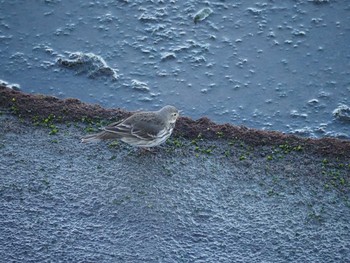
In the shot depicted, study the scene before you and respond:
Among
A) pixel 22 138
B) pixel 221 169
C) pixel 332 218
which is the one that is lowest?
pixel 332 218

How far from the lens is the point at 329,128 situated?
8.70m

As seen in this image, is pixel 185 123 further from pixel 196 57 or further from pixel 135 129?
pixel 196 57

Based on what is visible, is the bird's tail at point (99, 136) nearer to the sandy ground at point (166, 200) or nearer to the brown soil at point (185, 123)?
the sandy ground at point (166, 200)

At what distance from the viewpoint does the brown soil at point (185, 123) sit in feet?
24.9

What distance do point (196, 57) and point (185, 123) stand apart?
6.60 ft

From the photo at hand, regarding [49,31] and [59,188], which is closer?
[59,188]

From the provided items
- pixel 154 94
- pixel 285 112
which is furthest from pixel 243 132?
pixel 154 94

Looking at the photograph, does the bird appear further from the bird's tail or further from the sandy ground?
the sandy ground

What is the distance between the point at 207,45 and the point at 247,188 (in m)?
3.51

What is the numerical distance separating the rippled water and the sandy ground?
4.66 ft

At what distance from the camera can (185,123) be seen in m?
7.97

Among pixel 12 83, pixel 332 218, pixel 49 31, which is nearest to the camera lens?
pixel 332 218

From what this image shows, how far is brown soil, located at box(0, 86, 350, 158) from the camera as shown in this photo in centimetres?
760

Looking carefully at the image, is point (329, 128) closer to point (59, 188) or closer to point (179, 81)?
point (179, 81)
